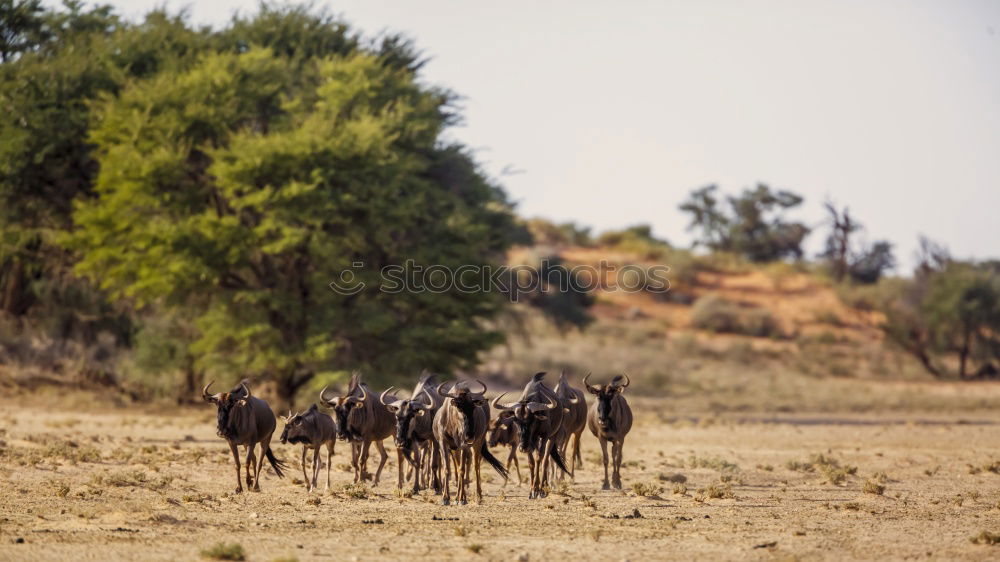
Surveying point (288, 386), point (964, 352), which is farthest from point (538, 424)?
point (964, 352)

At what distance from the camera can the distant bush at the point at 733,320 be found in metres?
70.2

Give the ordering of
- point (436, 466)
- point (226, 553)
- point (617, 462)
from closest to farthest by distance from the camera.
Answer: point (226, 553)
point (436, 466)
point (617, 462)

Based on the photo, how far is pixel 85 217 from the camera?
31172 millimetres

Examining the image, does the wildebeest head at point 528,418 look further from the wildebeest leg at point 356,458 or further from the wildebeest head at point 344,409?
the wildebeest leg at point 356,458

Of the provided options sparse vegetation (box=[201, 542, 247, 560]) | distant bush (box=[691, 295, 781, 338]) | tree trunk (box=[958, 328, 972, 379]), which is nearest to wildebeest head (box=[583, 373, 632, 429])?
sparse vegetation (box=[201, 542, 247, 560])

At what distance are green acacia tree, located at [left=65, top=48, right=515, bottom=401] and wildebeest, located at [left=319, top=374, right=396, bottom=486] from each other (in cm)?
1132

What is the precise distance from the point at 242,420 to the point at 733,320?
56722 millimetres

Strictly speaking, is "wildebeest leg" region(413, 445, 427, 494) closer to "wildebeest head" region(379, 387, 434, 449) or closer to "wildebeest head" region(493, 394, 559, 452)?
"wildebeest head" region(379, 387, 434, 449)

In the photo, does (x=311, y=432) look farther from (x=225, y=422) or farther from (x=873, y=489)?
(x=873, y=489)

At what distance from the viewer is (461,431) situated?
15.6 meters

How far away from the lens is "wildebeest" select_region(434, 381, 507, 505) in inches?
611

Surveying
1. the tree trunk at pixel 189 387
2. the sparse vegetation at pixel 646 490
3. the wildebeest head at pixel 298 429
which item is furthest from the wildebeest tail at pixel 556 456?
the tree trunk at pixel 189 387

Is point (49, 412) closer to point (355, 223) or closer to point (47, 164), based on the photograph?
point (47, 164)

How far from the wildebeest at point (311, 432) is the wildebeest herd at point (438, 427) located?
0.05 ft
